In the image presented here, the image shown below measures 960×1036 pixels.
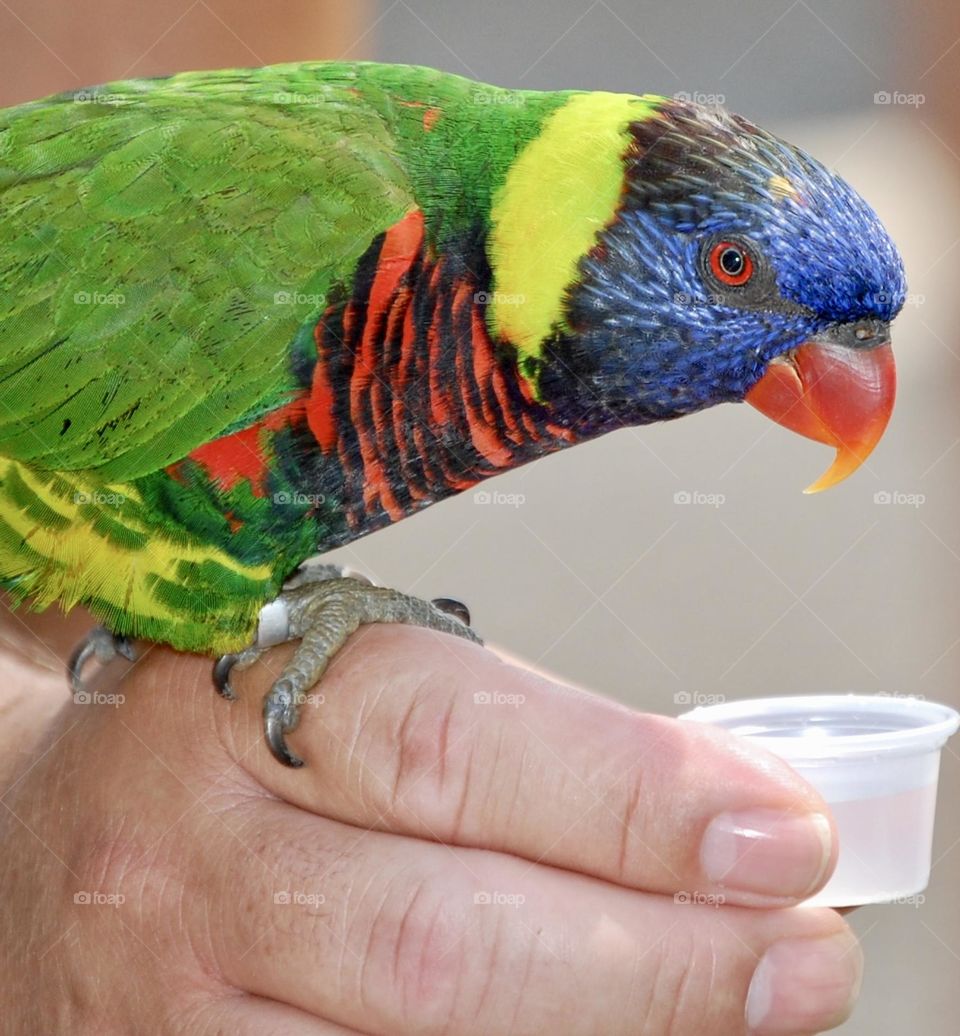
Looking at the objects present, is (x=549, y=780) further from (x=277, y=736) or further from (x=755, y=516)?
(x=755, y=516)

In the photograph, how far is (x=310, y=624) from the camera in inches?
58.4

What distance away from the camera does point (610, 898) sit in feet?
3.84

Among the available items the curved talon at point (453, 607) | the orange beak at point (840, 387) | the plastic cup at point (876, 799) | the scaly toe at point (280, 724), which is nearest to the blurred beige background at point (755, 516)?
the curved talon at point (453, 607)

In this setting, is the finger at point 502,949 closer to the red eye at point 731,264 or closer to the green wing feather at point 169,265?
the green wing feather at point 169,265

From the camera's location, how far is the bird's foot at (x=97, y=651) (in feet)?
5.42

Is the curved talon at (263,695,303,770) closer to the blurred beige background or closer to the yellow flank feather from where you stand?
the yellow flank feather

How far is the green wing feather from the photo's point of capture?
140 centimetres

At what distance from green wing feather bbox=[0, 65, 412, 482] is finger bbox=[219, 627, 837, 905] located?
0.43 meters

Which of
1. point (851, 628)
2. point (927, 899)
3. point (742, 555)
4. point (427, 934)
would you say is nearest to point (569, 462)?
point (742, 555)

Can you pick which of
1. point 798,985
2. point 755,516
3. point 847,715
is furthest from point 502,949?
point 755,516

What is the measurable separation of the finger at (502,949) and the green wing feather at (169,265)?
1.93 ft

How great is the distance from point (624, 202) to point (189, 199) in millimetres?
556

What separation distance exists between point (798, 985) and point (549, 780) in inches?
12.7

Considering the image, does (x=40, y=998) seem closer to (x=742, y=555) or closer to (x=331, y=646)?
(x=331, y=646)
